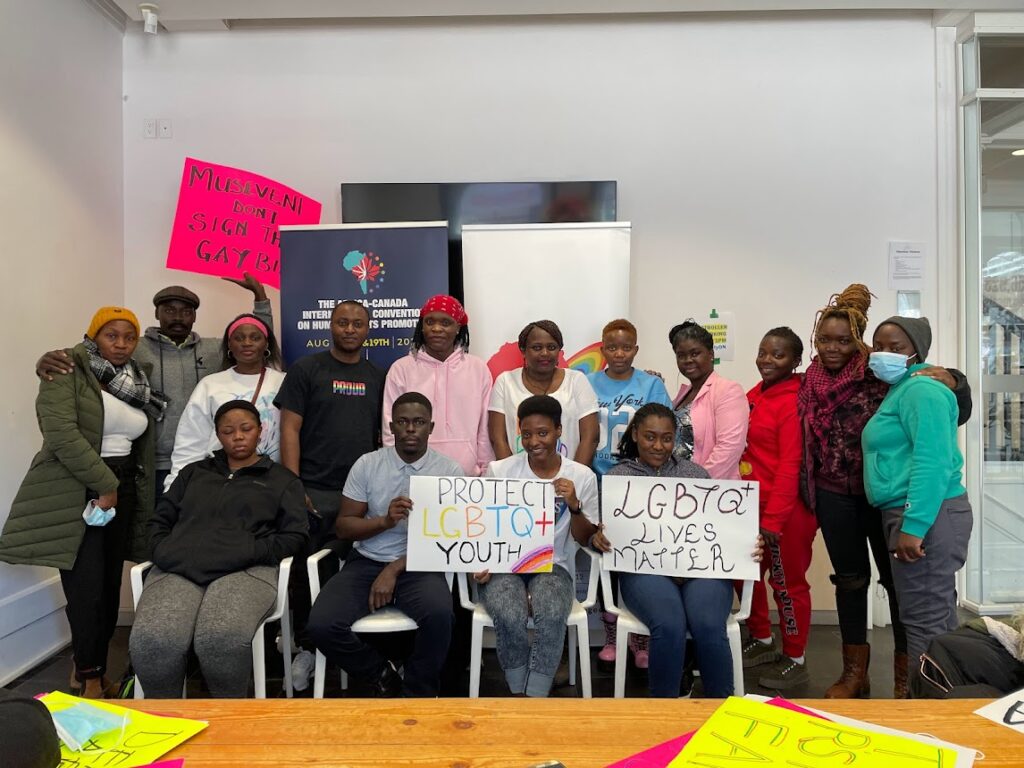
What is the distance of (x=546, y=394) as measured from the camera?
10.8 feet

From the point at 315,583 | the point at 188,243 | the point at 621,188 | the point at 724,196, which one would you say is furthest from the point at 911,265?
the point at 188,243

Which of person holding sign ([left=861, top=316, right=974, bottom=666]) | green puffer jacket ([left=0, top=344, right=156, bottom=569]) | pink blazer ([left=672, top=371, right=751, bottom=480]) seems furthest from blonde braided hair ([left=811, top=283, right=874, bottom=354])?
green puffer jacket ([left=0, top=344, right=156, bottom=569])

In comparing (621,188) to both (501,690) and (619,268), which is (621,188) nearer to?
(619,268)

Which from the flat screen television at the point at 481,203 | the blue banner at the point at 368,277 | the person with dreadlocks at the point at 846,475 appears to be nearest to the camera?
the person with dreadlocks at the point at 846,475

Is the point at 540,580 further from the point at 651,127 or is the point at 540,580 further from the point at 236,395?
the point at 651,127

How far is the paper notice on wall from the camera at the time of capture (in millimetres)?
4453

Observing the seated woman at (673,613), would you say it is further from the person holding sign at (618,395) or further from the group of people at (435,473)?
the person holding sign at (618,395)

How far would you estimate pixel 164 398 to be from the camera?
3.46 meters

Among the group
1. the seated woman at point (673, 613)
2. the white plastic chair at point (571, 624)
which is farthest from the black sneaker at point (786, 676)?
the white plastic chair at point (571, 624)

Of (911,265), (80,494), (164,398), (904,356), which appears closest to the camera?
(904,356)

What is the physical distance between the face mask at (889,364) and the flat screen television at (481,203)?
213 centimetres

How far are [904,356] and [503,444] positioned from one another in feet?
5.67

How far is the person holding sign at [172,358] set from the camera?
3494mm

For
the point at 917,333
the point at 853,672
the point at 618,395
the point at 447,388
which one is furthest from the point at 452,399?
the point at 853,672
